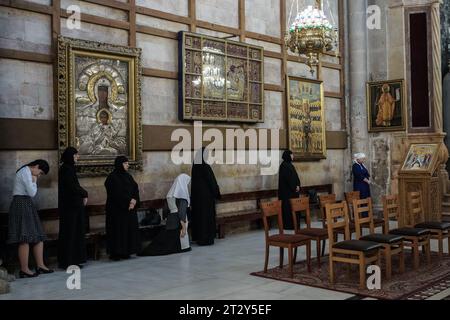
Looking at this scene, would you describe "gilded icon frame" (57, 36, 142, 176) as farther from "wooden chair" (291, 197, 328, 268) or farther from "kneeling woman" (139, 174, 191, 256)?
"wooden chair" (291, 197, 328, 268)

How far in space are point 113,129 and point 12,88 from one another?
169cm

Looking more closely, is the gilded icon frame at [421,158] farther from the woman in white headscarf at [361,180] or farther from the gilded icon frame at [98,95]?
the gilded icon frame at [98,95]

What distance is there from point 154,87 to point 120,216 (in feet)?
8.20

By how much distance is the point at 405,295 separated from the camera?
17.9 feet

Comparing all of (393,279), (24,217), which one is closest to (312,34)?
(393,279)

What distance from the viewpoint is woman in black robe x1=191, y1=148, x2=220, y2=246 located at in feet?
29.5

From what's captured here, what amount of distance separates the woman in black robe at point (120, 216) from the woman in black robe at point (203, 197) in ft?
4.83

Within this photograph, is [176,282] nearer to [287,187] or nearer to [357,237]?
[357,237]

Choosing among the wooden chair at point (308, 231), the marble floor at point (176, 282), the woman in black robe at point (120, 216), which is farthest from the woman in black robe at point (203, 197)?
the wooden chair at point (308, 231)

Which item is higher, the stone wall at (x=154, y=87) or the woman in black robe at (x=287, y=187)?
the stone wall at (x=154, y=87)

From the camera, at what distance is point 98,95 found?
8.18 m

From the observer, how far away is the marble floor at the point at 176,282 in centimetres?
559

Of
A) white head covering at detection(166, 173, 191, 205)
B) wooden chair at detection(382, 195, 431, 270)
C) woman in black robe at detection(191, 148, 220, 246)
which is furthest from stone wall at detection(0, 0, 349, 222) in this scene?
wooden chair at detection(382, 195, 431, 270)

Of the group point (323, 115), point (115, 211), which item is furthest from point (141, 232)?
point (323, 115)
